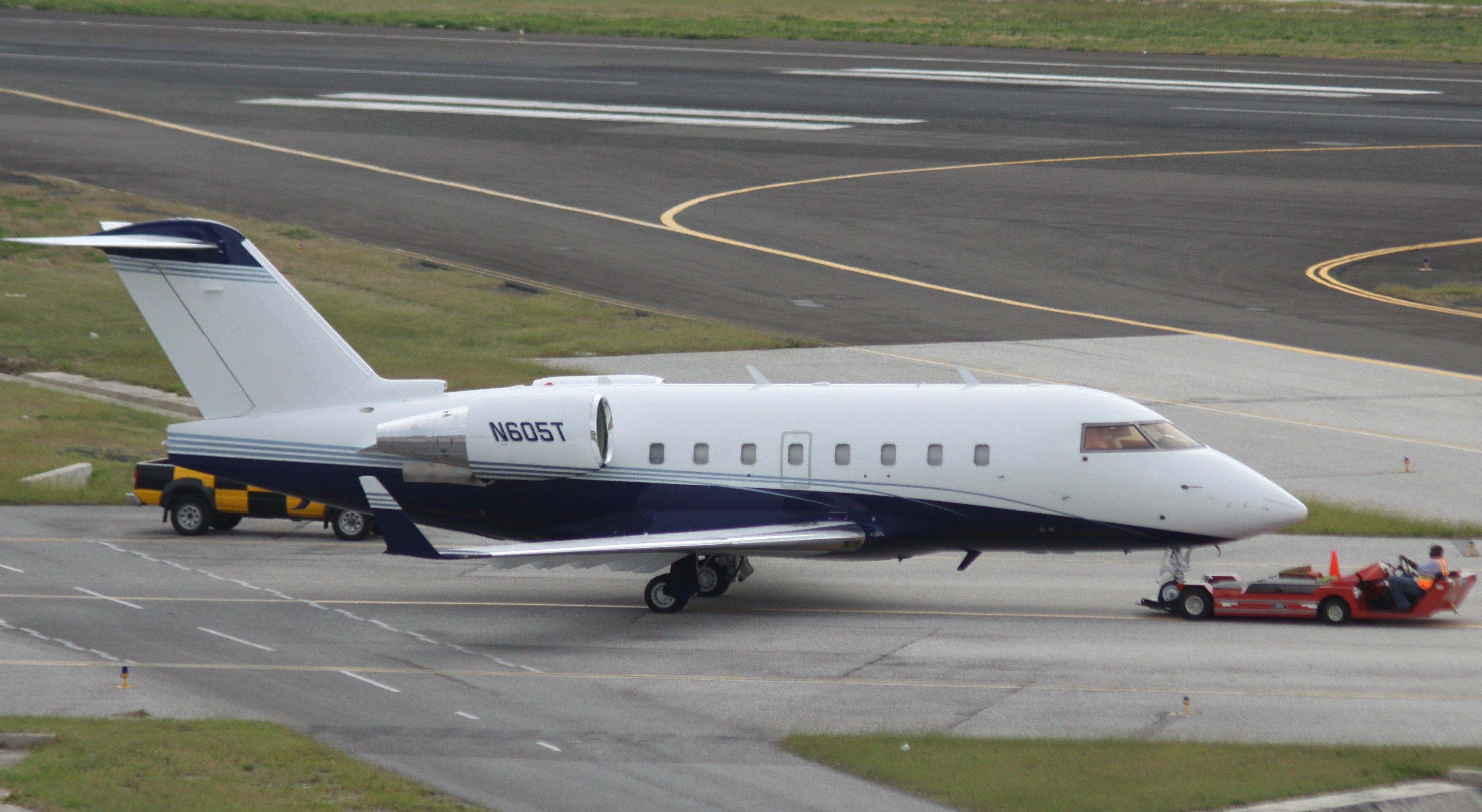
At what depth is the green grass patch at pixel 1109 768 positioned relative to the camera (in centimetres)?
1811

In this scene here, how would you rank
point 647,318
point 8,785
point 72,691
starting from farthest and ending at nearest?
point 647,318
point 72,691
point 8,785

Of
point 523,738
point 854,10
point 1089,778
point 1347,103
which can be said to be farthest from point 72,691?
point 854,10

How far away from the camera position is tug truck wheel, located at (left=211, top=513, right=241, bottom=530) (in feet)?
108

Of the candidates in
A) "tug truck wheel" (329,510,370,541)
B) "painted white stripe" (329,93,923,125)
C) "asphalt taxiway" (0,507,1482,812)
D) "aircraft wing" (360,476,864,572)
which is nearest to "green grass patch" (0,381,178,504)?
"asphalt taxiway" (0,507,1482,812)

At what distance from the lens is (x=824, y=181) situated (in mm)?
65062

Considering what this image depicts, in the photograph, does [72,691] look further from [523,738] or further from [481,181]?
[481,181]

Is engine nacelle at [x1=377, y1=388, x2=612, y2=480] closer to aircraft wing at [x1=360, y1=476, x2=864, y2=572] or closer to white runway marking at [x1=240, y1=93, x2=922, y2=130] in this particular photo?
aircraft wing at [x1=360, y1=476, x2=864, y2=572]

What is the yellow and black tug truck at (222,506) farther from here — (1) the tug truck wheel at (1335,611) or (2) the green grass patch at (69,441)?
(1) the tug truck wheel at (1335,611)

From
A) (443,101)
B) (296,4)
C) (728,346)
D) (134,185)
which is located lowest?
(728,346)

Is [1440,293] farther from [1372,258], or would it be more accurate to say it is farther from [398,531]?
[398,531]

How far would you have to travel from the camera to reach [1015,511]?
85.7 ft

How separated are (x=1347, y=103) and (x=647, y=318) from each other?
4373 centimetres

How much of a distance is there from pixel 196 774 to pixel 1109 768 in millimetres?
11432

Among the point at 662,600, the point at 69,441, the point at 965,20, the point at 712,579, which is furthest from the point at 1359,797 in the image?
the point at 965,20
